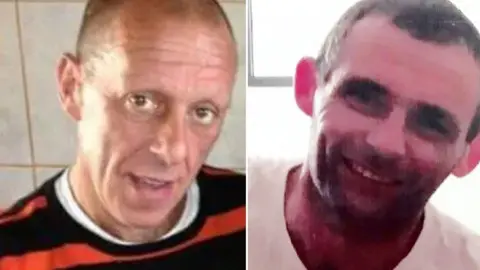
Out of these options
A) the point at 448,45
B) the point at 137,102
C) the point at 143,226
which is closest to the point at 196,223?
the point at 143,226

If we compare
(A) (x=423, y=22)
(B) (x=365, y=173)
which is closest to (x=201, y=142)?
(B) (x=365, y=173)

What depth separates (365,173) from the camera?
98 cm

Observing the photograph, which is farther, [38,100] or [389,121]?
[38,100]

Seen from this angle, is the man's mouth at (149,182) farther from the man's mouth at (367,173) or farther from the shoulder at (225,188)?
the man's mouth at (367,173)

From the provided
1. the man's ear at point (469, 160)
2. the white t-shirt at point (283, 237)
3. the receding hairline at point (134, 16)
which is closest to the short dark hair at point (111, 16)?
the receding hairline at point (134, 16)

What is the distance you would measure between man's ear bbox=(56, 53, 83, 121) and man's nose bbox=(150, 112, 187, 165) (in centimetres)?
14

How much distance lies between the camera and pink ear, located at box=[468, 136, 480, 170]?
1.00 m

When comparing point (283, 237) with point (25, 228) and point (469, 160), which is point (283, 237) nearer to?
point (469, 160)

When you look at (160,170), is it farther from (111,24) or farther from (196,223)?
(111,24)

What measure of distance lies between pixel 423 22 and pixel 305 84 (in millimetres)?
180

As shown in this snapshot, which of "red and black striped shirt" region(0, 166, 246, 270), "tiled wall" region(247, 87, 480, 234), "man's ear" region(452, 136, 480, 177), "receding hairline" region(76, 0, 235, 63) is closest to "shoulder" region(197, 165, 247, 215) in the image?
"red and black striped shirt" region(0, 166, 246, 270)

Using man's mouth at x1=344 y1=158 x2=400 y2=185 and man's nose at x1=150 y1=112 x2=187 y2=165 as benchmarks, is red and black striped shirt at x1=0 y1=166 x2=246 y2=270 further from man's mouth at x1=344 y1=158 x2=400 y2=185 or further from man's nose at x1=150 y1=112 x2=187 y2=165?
man's mouth at x1=344 y1=158 x2=400 y2=185

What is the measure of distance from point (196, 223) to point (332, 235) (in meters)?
0.22

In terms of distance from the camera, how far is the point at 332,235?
1.02 metres
